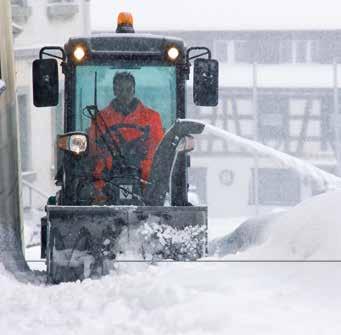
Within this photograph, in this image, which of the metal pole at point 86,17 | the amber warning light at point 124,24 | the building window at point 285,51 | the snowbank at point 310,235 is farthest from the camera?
the building window at point 285,51

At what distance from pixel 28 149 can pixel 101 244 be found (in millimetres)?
16130

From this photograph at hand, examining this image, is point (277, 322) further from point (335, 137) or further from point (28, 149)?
point (335, 137)

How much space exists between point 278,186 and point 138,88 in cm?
2511

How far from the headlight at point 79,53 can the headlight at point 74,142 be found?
29.5 inches

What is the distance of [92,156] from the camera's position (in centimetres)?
799

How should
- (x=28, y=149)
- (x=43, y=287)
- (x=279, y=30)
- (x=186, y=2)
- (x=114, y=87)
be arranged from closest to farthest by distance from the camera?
1. (x=43, y=287)
2. (x=114, y=87)
3. (x=28, y=149)
4. (x=279, y=30)
5. (x=186, y=2)

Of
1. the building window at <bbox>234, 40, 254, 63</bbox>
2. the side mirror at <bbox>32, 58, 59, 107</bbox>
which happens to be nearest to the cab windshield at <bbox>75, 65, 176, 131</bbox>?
the side mirror at <bbox>32, 58, 59, 107</bbox>

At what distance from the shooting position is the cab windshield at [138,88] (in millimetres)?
7926

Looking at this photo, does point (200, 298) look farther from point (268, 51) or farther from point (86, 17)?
point (268, 51)

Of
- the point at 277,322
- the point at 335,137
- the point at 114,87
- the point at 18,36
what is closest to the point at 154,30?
the point at 335,137

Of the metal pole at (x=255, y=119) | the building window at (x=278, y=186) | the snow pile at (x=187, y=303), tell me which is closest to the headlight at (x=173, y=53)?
the snow pile at (x=187, y=303)

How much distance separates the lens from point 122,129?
789cm

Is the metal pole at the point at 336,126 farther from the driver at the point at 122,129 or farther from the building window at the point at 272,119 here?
the driver at the point at 122,129

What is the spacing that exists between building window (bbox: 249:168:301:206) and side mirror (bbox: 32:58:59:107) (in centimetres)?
2507
